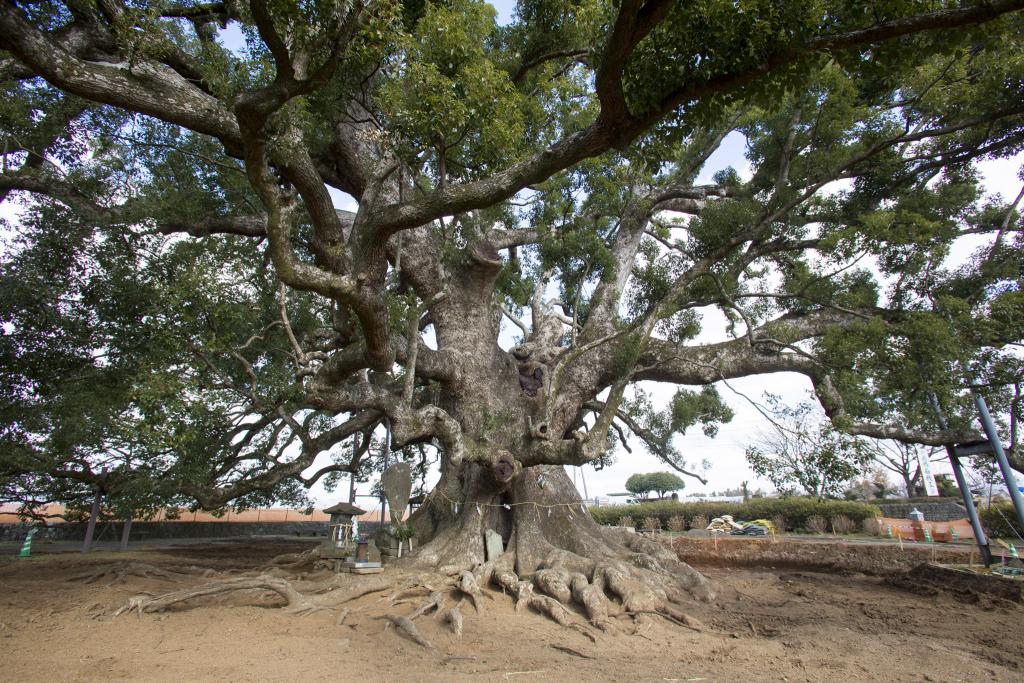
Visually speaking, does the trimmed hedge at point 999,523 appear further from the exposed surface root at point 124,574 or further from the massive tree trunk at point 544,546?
the exposed surface root at point 124,574

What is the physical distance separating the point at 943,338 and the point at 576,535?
524 centimetres

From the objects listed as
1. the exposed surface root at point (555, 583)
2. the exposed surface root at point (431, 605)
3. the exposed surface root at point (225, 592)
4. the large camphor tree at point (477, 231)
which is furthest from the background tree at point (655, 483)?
the exposed surface root at point (225, 592)

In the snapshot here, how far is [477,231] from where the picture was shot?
8.01 m

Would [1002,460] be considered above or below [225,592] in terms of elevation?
above

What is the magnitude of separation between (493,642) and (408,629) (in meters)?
0.82

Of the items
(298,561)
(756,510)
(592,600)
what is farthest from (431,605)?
(756,510)

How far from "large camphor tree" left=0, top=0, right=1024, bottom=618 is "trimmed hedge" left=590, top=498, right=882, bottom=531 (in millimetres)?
11245

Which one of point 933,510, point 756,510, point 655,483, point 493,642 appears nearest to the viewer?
point 493,642

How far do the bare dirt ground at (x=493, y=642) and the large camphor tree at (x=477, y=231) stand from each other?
3.38 feet

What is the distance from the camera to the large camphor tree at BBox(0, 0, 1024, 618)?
3.72 metres

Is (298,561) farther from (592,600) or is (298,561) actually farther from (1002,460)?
(1002,460)

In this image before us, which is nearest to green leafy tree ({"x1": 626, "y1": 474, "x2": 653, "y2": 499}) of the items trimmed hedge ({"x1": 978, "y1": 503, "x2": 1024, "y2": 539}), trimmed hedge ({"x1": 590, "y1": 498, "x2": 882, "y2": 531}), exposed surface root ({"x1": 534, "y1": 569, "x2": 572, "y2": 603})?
trimmed hedge ({"x1": 590, "y1": 498, "x2": 882, "y2": 531})

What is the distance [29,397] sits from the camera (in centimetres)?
692

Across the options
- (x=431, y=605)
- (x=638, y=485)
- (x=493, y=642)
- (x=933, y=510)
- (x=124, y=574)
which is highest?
(x=638, y=485)
